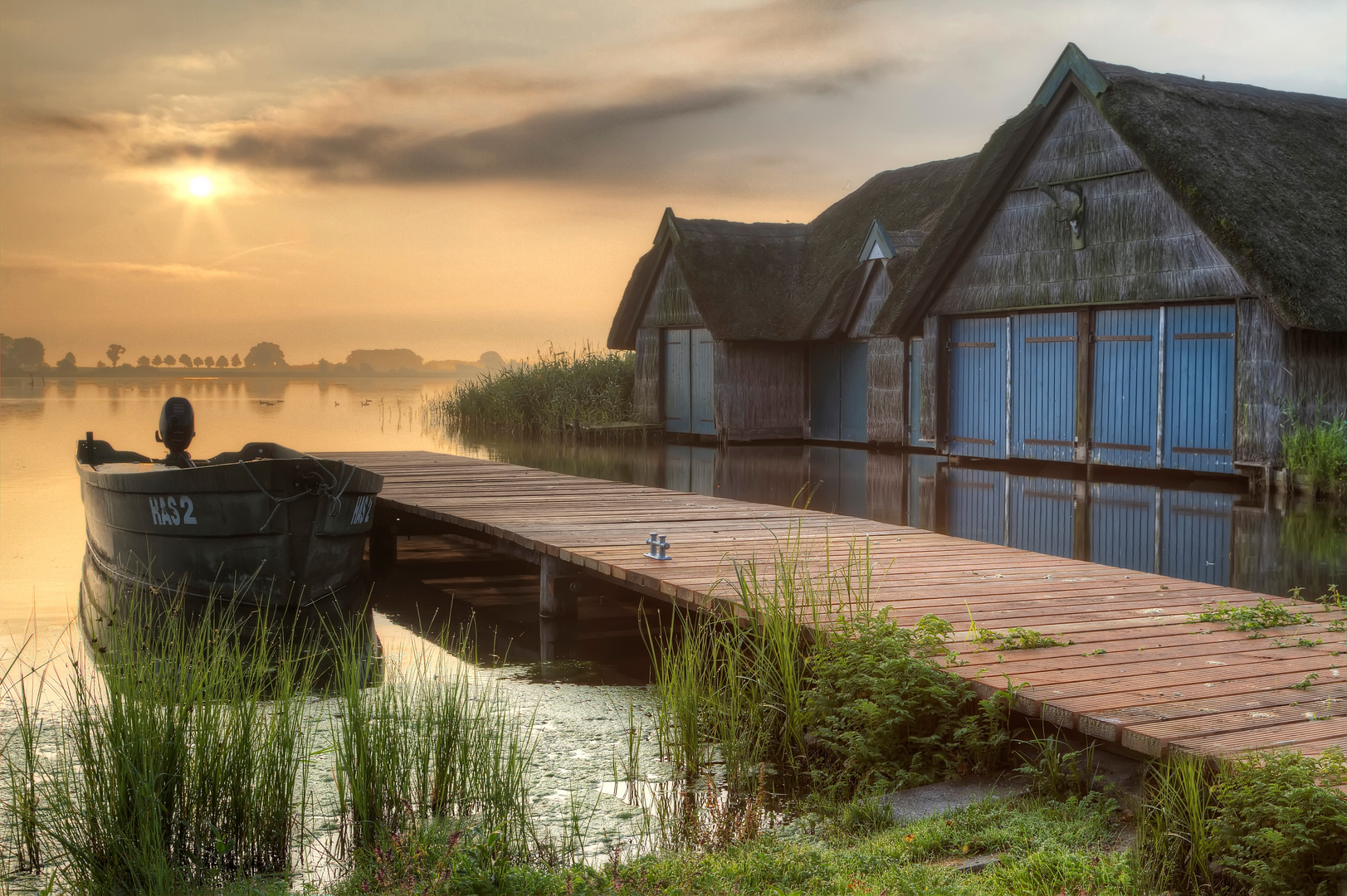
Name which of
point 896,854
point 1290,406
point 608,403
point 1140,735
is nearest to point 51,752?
point 896,854

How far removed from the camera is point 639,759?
567 centimetres

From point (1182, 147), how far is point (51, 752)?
1458cm

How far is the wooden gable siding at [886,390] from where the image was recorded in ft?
75.2

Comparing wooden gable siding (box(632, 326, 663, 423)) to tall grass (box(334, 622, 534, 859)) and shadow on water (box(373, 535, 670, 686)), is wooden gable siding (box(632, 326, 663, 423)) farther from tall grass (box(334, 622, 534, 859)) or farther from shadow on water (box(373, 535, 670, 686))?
tall grass (box(334, 622, 534, 859))

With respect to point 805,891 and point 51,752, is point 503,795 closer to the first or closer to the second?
point 805,891

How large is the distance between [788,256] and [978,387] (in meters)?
8.25

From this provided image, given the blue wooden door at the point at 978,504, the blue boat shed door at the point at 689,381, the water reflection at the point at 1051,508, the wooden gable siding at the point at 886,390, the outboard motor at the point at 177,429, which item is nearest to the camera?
the water reflection at the point at 1051,508

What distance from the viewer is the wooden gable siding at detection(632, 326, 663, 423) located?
28047mm

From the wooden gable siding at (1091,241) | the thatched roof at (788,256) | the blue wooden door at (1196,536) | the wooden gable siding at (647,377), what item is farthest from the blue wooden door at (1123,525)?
the wooden gable siding at (647,377)

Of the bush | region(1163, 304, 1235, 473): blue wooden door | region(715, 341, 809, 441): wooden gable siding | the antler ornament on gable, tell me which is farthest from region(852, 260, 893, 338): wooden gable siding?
the bush

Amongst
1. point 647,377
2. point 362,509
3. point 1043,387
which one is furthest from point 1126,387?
point 647,377

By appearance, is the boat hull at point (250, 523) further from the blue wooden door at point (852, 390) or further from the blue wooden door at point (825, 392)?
the blue wooden door at point (825, 392)

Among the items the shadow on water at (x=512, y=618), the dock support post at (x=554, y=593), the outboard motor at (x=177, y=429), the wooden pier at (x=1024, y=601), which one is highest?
the outboard motor at (x=177, y=429)

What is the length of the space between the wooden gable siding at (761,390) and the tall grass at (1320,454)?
12.0 m
